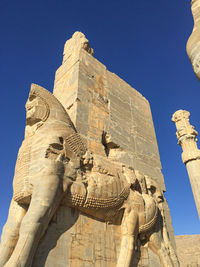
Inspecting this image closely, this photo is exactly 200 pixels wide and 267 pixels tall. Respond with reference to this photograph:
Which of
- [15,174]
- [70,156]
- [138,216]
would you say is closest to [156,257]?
[138,216]

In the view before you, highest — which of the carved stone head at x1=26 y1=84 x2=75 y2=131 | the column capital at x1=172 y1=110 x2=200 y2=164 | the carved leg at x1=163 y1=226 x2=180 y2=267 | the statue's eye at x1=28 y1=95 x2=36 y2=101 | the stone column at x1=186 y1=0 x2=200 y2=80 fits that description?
the column capital at x1=172 y1=110 x2=200 y2=164

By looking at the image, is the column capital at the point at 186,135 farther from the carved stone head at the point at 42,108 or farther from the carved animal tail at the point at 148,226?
the carved stone head at the point at 42,108

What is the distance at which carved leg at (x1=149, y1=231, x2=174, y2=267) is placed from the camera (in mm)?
4598

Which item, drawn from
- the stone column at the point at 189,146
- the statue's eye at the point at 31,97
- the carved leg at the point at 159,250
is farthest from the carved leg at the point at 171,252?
the statue's eye at the point at 31,97

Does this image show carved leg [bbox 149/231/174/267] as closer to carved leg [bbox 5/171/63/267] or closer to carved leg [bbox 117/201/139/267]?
carved leg [bbox 117/201/139/267]

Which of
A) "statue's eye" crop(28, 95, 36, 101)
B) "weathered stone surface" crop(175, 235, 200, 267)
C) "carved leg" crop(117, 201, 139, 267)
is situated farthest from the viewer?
"weathered stone surface" crop(175, 235, 200, 267)

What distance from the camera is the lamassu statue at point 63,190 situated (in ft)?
11.5

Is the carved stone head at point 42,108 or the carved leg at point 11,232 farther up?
the carved stone head at point 42,108

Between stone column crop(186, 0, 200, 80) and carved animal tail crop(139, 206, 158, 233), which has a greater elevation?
stone column crop(186, 0, 200, 80)

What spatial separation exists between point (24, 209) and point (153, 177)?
337 cm

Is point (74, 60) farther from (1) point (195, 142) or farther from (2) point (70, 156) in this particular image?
(1) point (195, 142)

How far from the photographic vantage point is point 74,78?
5.90 m

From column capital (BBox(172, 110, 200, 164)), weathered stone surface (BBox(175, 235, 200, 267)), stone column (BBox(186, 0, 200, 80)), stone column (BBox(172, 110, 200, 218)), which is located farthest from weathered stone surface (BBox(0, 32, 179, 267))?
weathered stone surface (BBox(175, 235, 200, 267))

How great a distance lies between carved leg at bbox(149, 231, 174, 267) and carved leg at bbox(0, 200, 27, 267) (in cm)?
244
